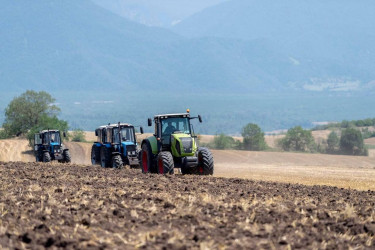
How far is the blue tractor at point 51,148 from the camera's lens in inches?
1363

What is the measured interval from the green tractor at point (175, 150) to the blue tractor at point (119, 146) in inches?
166

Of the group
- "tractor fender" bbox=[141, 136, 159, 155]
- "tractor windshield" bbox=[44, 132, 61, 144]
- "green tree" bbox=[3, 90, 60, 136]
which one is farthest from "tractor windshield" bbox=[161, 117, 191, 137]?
"green tree" bbox=[3, 90, 60, 136]

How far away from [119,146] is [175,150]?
696cm

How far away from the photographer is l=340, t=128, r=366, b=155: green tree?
6738cm

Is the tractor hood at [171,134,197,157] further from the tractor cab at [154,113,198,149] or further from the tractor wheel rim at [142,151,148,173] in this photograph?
the tractor wheel rim at [142,151,148,173]

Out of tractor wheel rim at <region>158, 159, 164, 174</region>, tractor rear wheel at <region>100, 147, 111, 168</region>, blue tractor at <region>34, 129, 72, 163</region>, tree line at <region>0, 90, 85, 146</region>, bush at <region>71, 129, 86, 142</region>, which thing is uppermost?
tree line at <region>0, 90, 85, 146</region>

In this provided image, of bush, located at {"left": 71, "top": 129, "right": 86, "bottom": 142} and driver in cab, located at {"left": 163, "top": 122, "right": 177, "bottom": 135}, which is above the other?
bush, located at {"left": 71, "top": 129, "right": 86, "bottom": 142}

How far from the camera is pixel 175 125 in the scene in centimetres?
2130

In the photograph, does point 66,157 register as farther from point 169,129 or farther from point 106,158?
point 169,129

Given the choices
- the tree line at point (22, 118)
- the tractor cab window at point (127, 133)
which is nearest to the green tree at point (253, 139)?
the tree line at point (22, 118)

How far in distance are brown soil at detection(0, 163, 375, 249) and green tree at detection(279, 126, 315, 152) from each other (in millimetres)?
58164

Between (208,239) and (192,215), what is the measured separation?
5.51ft

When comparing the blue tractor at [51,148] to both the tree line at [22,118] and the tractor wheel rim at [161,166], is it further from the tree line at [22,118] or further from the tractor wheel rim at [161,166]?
the tree line at [22,118]

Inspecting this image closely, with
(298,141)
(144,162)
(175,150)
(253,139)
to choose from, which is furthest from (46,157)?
(298,141)
